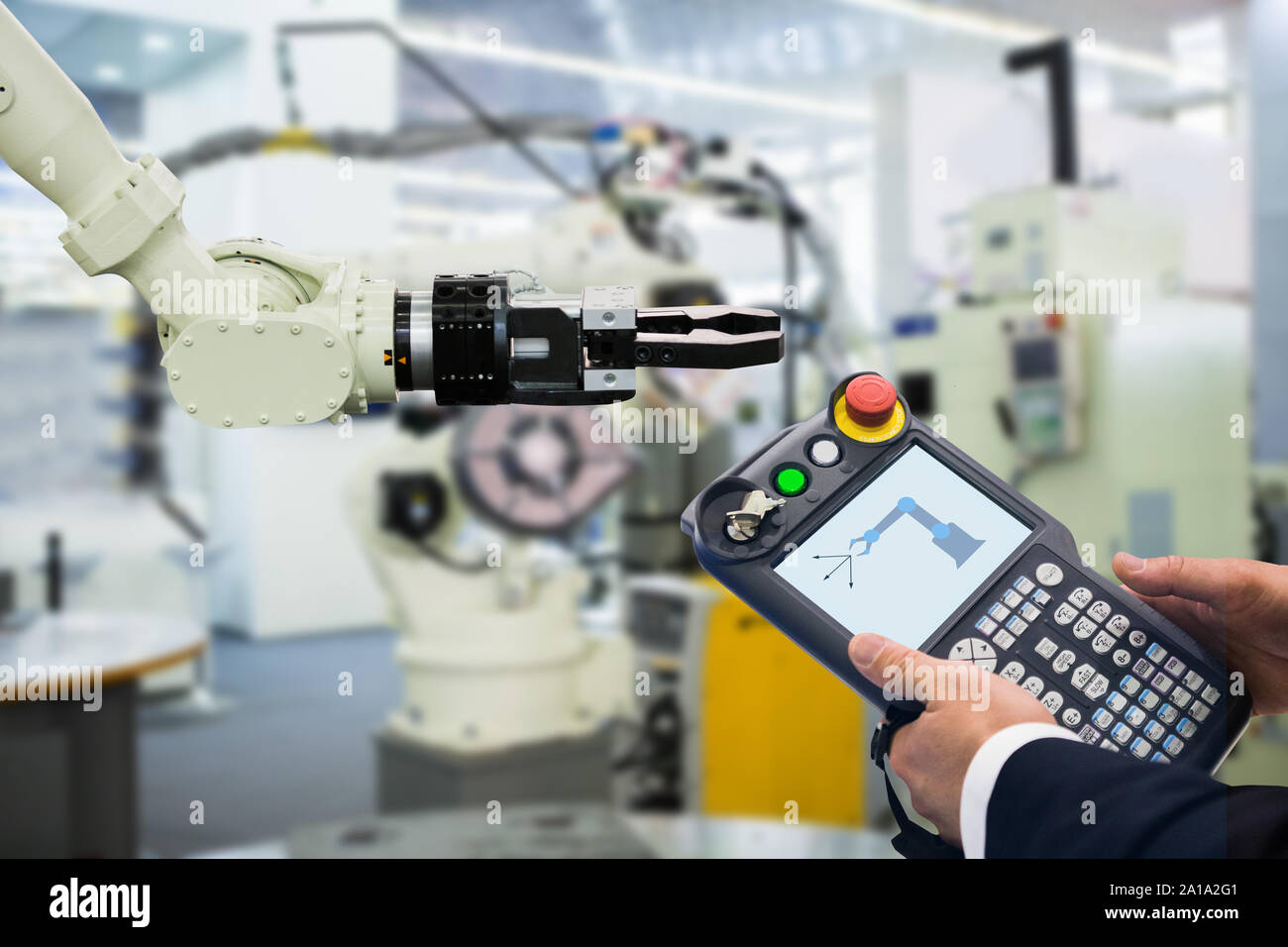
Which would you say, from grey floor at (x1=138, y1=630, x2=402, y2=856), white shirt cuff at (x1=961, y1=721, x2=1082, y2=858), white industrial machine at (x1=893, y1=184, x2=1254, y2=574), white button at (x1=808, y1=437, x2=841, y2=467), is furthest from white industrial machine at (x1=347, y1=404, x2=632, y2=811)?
white shirt cuff at (x1=961, y1=721, x2=1082, y2=858)

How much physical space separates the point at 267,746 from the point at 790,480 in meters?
3.41

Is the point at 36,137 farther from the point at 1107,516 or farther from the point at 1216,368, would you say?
the point at 1216,368

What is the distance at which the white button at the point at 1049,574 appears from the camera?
1.79 feet

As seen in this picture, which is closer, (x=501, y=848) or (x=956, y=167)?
(x=501, y=848)

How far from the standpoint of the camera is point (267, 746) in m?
3.56

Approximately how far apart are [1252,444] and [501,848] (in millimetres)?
2242

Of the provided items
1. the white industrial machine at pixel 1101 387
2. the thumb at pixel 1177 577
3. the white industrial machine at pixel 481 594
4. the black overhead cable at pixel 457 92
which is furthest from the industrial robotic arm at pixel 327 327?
the white industrial machine at pixel 1101 387

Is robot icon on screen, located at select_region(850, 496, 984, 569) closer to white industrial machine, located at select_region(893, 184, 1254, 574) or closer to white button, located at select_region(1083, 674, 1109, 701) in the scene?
white button, located at select_region(1083, 674, 1109, 701)

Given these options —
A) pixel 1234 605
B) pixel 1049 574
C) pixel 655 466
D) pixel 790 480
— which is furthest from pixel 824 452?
pixel 655 466

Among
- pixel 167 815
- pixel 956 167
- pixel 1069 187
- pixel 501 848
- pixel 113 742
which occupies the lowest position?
pixel 167 815

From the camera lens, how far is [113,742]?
1993 mm

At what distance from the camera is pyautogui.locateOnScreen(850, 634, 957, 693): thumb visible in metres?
0.48

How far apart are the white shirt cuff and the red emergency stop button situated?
17cm
